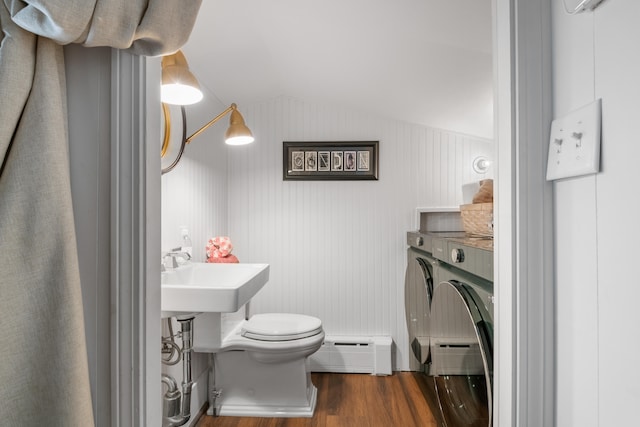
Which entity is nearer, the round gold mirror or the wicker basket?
the wicker basket

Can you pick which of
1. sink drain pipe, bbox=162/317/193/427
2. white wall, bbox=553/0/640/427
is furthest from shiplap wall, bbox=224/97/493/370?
white wall, bbox=553/0/640/427

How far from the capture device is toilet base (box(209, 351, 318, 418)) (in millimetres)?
2062

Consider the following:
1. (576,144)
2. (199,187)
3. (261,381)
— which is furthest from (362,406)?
(576,144)

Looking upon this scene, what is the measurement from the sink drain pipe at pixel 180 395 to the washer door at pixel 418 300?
3.85 ft

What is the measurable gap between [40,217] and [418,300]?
1974 mm

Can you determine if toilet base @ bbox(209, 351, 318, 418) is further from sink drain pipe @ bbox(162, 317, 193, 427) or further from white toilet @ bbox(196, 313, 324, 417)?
sink drain pipe @ bbox(162, 317, 193, 427)

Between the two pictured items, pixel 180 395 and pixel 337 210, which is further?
pixel 337 210

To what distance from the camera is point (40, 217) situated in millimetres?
532

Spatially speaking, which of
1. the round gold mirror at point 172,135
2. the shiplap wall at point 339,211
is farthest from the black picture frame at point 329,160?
the round gold mirror at point 172,135

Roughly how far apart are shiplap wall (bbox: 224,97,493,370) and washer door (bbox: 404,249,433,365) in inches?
7.3

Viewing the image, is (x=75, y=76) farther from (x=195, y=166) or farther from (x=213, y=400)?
(x=213, y=400)

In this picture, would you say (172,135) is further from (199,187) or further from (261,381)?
(261,381)

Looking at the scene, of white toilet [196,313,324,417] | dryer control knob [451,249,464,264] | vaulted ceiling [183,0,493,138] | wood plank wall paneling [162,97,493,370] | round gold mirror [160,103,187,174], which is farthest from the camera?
wood plank wall paneling [162,97,493,370]

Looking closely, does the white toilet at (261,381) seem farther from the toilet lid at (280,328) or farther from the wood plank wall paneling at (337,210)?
the wood plank wall paneling at (337,210)
